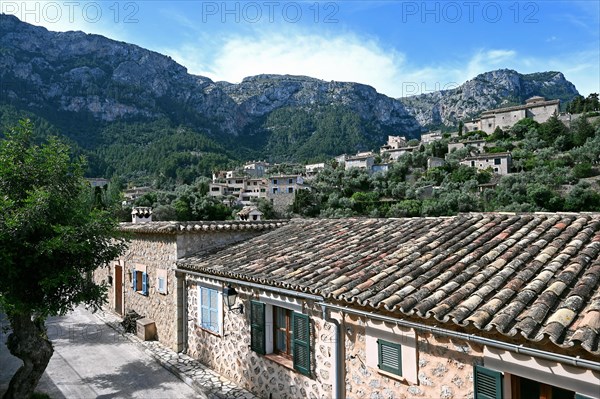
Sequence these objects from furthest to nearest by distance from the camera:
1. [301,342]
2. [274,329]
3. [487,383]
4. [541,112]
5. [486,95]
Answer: [486,95]
[541,112]
[274,329]
[301,342]
[487,383]

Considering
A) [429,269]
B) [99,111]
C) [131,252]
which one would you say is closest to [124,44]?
[99,111]

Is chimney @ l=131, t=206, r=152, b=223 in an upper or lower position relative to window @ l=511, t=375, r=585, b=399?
upper

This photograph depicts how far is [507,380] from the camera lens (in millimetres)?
4602

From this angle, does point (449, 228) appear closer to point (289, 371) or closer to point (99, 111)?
point (289, 371)

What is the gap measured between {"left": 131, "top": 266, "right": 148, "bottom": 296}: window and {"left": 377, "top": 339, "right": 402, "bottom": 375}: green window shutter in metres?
9.86

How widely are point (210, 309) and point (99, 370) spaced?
3.45 metres

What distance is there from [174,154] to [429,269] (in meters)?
104

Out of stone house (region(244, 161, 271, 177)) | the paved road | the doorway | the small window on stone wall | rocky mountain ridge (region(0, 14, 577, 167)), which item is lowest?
the paved road

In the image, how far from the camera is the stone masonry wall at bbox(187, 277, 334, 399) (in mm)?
7039

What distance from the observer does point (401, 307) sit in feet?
16.9

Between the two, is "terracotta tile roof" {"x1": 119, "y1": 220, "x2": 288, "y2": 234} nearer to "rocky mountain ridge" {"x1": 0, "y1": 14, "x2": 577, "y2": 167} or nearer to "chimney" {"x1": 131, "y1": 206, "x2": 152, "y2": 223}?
"chimney" {"x1": 131, "y1": 206, "x2": 152, "y2": 223}

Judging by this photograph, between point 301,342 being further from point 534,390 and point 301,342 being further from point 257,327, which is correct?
point 534,390

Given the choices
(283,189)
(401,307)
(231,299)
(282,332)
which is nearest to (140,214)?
(231,299)

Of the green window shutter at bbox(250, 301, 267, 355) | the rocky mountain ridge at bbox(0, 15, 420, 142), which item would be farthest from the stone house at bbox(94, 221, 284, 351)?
the rocky mountain ridge at bbox(0, 15, 420, 142)
